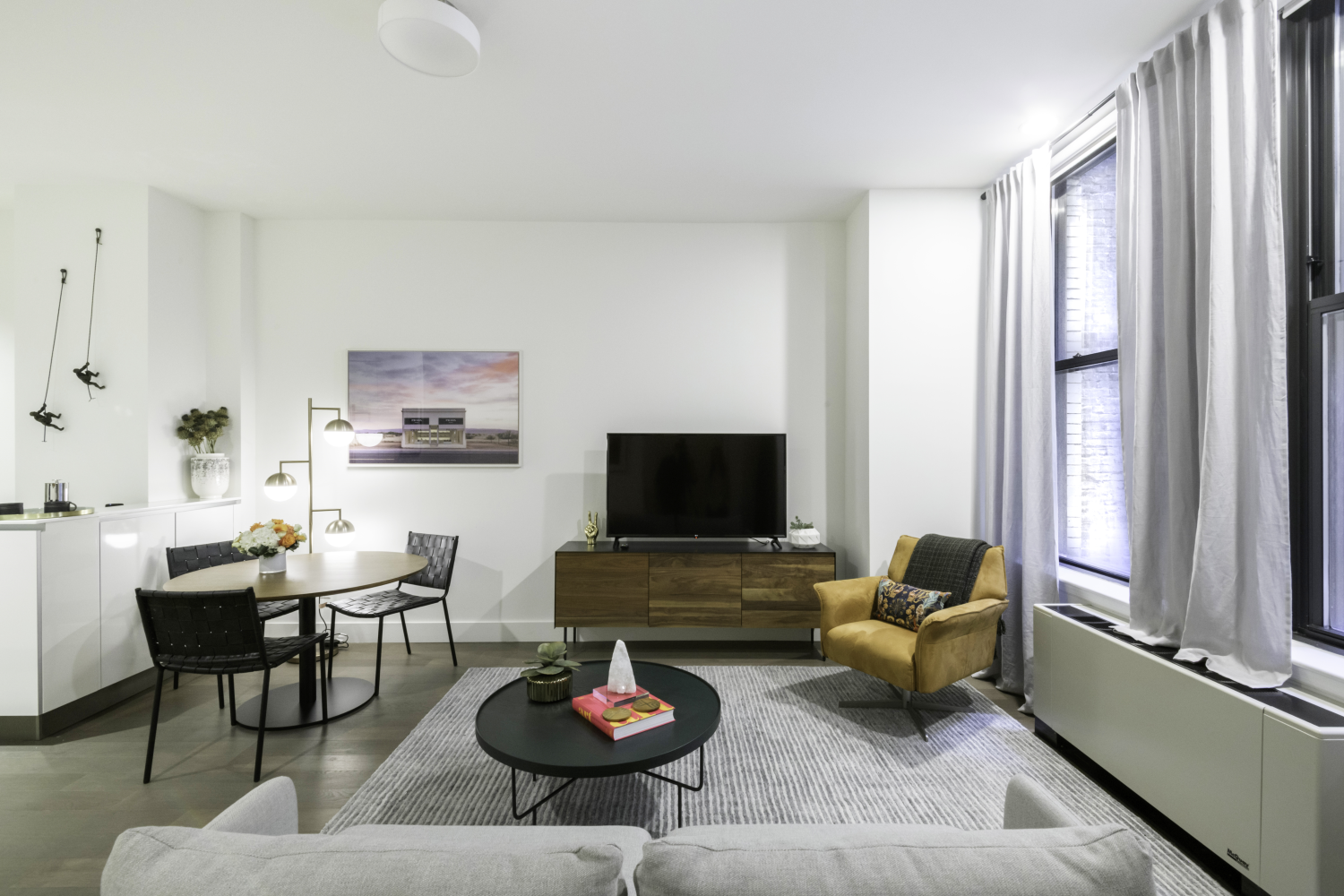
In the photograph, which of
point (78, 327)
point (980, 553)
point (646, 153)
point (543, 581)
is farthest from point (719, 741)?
point (78, 327)

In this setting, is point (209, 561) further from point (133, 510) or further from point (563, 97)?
point (563, 97)

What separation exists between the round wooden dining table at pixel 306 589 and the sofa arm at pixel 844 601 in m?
2.26

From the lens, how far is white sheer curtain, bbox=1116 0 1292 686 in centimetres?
204

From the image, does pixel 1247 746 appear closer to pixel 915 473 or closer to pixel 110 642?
pixel 915 473

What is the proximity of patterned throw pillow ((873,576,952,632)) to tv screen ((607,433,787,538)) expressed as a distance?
99 centimetres

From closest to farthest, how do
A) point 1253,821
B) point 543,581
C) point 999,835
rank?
point 999,835, point 1253,821, point 543,581

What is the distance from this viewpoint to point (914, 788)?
252 cm

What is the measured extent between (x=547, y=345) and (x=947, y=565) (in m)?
2.99

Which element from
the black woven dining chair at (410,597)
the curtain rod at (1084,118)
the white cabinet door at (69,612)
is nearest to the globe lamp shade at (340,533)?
the black woven dining chair at (410,597)

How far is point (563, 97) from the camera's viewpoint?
291 centimetres

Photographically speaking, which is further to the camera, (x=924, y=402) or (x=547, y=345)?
(x=547, y=345)

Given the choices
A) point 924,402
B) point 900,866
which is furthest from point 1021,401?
point 900,866

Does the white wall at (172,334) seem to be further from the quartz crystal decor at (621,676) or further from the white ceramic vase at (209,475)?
the quartz crystal decor at (621,676)

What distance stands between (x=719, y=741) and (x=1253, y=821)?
1.84m
